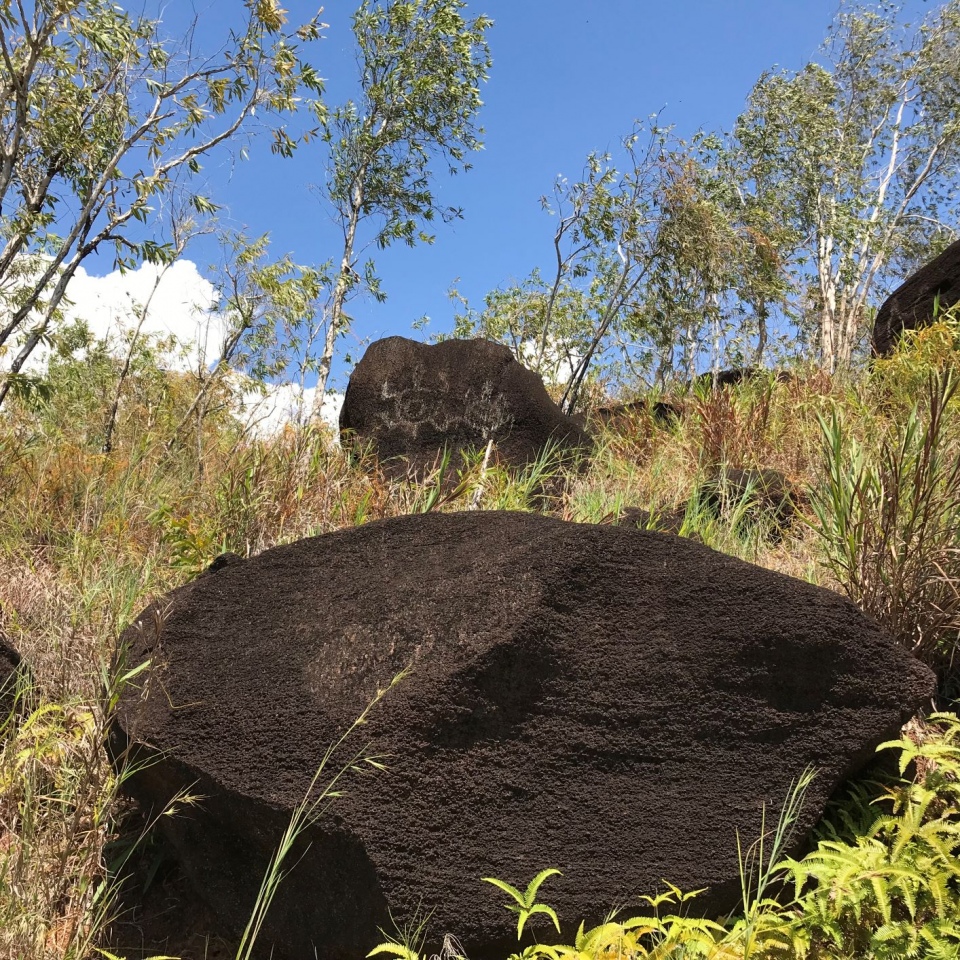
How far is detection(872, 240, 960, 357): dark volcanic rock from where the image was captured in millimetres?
7137

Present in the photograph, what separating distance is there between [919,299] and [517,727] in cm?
654

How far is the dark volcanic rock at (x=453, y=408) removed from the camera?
6.66 m

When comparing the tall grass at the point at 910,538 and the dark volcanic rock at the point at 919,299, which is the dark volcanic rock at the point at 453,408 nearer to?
the dark volcanic rock at the point at 919,299

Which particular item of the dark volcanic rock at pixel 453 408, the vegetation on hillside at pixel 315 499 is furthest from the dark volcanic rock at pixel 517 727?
the dark volcanic rock at pixel 453 408

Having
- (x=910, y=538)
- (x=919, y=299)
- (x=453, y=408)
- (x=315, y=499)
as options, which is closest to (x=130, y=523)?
(x=315, y=499)

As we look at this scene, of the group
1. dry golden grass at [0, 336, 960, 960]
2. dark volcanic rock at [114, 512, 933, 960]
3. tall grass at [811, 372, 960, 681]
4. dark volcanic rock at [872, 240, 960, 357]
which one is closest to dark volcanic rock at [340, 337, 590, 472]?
dry golden grass at [0, 336, 960, 960]

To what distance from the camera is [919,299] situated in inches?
287

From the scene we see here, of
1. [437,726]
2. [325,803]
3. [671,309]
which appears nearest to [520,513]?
[437,726]

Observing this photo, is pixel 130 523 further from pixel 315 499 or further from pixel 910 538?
pixel 910 538

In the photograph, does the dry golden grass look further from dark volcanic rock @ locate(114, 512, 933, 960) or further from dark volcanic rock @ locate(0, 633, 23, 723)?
dark volcanic rock @ locate(114, 512, 933, 960)

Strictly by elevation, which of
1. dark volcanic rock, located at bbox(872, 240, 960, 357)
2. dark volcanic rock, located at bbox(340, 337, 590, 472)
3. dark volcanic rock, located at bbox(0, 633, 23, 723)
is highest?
dark volcanic rock, located at bbox(872, 240, 960, 357)

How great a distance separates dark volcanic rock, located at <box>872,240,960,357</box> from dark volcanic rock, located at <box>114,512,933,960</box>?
17.9 feet

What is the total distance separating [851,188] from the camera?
1952 cm

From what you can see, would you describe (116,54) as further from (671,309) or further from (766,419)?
(671,309)
